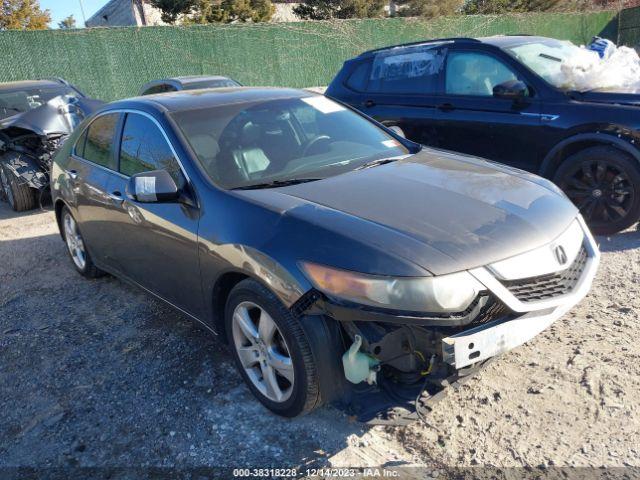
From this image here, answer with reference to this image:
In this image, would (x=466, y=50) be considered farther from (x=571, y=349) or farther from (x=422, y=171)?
(x=571, y=349)

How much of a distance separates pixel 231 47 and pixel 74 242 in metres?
16.2

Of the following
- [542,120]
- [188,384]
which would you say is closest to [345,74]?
[542,120]

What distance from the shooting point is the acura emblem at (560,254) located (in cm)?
254

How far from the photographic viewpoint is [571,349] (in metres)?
3.20

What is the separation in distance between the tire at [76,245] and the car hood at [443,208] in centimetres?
253

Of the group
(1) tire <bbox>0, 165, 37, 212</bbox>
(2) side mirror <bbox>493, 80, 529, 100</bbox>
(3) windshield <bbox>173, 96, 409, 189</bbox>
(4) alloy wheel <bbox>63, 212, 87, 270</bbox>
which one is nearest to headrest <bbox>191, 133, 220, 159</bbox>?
(3) windshield <bbox>173, 96, 409, 189</bbox>

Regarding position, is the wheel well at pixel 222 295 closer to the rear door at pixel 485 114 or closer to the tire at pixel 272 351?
the tire at pixel 272 351

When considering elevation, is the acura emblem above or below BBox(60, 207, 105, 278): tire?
above

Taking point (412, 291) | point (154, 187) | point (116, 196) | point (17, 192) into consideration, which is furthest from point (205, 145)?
point (17, 192)

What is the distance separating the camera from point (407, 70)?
6.25 meters

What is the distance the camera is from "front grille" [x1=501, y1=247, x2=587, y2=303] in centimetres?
237

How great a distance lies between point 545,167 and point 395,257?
3.43 metres

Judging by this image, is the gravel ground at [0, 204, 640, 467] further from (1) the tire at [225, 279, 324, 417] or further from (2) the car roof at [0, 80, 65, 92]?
(2) the car roof at [0, 80, 65, 92]

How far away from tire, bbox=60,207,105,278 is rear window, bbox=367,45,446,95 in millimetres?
3708
